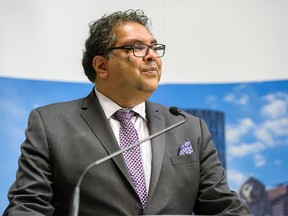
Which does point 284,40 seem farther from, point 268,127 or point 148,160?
point 148,160

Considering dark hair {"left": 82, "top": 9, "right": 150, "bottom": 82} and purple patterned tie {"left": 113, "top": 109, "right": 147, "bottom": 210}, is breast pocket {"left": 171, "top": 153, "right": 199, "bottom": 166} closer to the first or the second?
purple patterned tie {"left": 113, "top": 109, "right": 147, "bottom": 210}

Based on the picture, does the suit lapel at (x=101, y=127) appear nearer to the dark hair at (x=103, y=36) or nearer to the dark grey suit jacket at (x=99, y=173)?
the dark grey suit jacket at (x=99, y=173)

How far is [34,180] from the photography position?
2.26 meters

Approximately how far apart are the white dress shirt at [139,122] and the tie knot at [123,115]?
2 cm

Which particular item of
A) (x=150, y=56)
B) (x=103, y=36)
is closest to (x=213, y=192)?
(x=150, y=56)

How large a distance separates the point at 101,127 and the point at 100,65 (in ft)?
→ 1.41

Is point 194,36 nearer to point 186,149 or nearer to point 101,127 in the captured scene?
point 186,149

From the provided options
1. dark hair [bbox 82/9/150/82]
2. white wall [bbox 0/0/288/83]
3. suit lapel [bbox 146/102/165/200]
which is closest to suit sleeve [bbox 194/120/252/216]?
suit lapel [bbox 146/102/165/200]

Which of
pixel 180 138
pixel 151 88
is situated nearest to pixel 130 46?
pixel 151 88

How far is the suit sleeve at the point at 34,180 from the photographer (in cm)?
219

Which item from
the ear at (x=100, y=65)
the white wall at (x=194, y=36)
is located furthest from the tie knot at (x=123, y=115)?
the white wall at (x=194, y=36)

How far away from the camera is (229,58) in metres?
4.18

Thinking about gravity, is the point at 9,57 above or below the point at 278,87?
above

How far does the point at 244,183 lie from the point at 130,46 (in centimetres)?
176
